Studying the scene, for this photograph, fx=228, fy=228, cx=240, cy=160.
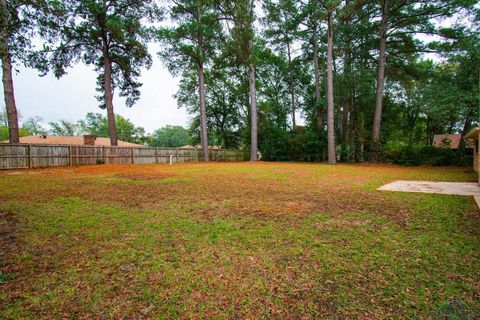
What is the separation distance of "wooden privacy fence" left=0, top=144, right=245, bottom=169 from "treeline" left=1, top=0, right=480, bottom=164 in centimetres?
139

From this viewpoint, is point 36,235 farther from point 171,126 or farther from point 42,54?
point 171,126

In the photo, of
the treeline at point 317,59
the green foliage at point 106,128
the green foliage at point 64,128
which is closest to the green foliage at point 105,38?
the treeline at point 317,59

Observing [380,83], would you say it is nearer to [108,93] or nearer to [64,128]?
[108,93]

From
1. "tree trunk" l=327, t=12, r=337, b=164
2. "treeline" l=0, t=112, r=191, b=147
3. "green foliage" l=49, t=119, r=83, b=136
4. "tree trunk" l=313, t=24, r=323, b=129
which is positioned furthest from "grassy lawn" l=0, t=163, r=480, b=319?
"green foliage" l=49, t=119, r=83, b=136

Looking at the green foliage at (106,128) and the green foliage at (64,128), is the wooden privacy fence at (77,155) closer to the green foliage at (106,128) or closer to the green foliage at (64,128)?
the green foliage at (106,128)

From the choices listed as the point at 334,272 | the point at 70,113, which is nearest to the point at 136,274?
the point at 334,272

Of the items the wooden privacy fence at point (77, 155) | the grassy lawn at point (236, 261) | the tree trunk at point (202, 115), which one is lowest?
the grassy lawn at point (236, 261)

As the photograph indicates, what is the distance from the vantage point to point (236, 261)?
200cm

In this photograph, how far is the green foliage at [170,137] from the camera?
6218cm

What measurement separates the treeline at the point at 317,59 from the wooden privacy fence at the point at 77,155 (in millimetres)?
1387

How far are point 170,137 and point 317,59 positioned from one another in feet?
170

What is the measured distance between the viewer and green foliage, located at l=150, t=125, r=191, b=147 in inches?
2448

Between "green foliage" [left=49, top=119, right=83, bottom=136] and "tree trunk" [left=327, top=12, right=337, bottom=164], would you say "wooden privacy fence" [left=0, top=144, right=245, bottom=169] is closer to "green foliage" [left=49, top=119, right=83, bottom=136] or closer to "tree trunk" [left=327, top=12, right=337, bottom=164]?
"tree trunk" [left=327, top=12, right=337, bottom=164]

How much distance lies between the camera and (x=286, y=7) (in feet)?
53.8
